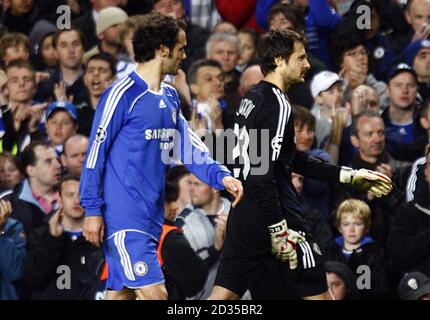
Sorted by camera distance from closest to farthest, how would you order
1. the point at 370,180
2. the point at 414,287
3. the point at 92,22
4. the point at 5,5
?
the point at 370,180
the point at 414,287
the point at 92,22
the point at 5,5

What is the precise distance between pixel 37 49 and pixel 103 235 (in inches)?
176

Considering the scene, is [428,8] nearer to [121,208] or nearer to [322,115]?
[322,115]

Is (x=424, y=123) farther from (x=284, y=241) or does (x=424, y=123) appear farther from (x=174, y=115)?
(x=174, y=115)

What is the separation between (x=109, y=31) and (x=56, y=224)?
239 centimetres

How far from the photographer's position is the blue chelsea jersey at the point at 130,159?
7516mm

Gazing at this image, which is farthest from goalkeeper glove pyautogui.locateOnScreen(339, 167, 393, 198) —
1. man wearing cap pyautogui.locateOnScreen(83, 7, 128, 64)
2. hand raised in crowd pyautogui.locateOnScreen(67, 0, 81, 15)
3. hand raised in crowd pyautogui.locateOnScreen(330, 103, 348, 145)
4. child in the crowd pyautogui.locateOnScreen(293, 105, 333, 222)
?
hand raised in crowd pyautogui.locateOnScreen(67, 0, 81, 15)

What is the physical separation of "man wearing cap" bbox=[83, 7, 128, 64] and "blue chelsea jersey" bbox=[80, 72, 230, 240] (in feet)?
12.4

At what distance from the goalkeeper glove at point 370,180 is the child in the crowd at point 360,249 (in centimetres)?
165

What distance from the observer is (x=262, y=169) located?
7.84 meters

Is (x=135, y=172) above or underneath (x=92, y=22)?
underneath

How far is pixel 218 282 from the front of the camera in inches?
319

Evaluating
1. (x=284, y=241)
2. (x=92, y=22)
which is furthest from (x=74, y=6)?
(x=284, y=241)
